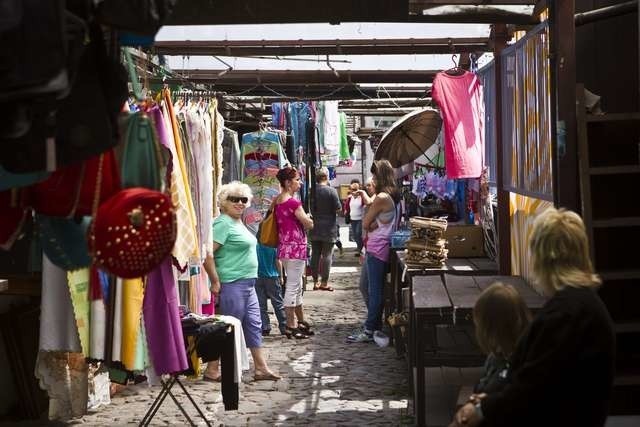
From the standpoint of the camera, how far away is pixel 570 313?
12.1ft

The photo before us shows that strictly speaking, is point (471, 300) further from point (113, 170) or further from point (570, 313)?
point (113, 170)

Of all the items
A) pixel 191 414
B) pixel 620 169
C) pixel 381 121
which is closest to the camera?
pixel 620 169

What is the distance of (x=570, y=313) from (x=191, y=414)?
5.06 metres

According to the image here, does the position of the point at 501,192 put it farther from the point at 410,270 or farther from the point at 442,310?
the point at 442,310

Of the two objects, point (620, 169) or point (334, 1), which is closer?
point (334, 1)

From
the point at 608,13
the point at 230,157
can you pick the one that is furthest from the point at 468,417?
the point at 230,157

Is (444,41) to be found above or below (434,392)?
above

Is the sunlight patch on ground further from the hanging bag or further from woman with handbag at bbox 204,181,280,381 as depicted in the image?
woman with handbag at bbox 204,181,280,381

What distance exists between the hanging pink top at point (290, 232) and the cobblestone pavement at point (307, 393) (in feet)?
3.61

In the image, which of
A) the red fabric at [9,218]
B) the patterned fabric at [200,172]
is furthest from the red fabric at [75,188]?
the patterned fabric at [200,172]

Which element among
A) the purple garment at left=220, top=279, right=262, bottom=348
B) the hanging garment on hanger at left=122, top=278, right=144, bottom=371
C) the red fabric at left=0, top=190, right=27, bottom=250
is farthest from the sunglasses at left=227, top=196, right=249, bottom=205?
the red fabric at left=0, top=190, right=27, bottom=250

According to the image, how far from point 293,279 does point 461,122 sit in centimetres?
317

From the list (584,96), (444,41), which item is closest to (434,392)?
(584,96)

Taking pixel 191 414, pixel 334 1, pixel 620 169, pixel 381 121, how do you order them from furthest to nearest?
pixel 381 121
pixel 191 414
pixel 620 169
pixel 334 1
